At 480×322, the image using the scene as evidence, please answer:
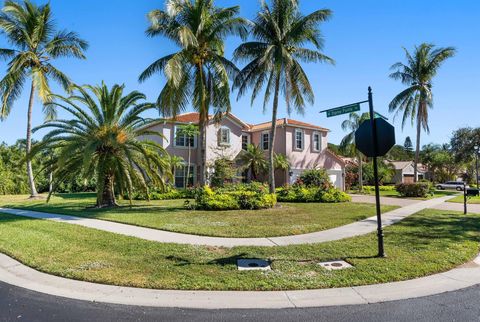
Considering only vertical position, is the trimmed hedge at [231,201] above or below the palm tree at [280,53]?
below

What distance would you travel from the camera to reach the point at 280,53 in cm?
1603

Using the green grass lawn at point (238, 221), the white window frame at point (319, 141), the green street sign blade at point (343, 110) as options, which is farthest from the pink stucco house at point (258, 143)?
the green street sign blade at point (343, 110)

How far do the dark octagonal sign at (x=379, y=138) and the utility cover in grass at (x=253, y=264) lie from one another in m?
3.12

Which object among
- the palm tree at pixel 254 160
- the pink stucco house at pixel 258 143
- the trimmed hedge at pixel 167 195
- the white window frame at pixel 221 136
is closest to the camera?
the trimmed hedge at pixel 167 195

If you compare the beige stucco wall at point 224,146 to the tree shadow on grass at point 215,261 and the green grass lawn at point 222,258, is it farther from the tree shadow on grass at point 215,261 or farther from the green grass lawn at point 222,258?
the tree shadow on grass at point 215,261

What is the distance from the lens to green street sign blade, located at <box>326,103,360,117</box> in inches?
284

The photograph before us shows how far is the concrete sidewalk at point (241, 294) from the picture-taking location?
179 inches

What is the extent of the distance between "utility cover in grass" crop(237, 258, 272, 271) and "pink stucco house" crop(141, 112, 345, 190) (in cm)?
1828

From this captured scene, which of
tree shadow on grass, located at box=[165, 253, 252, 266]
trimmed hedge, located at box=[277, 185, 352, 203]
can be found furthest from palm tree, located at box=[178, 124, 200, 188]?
tree shadow on grass, located at box=[165, 253, 252, 266]

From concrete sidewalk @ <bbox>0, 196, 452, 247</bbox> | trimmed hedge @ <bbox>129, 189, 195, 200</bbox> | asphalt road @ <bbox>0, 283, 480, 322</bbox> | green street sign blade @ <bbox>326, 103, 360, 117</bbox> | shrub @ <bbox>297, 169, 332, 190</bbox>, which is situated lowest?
asphalt road @ <bbox>0, 283, 480, 322</bbox>

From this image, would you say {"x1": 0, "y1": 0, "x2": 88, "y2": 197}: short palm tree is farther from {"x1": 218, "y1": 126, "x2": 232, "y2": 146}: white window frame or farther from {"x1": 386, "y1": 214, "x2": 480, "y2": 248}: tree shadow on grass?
{"x1": 386, "y1": 214, "x2": 480, "y2": 248}: tree shadow on grass

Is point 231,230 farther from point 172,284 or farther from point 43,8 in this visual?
point 43,8

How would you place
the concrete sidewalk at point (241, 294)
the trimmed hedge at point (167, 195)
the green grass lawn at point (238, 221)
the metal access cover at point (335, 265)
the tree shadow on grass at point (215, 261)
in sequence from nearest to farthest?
the concrete sidewalk at point (241, 294) → the metal access cover at point (335, 265) → the tree shadow on grass at point (215, 261) → the green grass lawn at point (238, 221) → the trimmed hedge at point (167, 195)

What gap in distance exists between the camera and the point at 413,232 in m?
9.45
